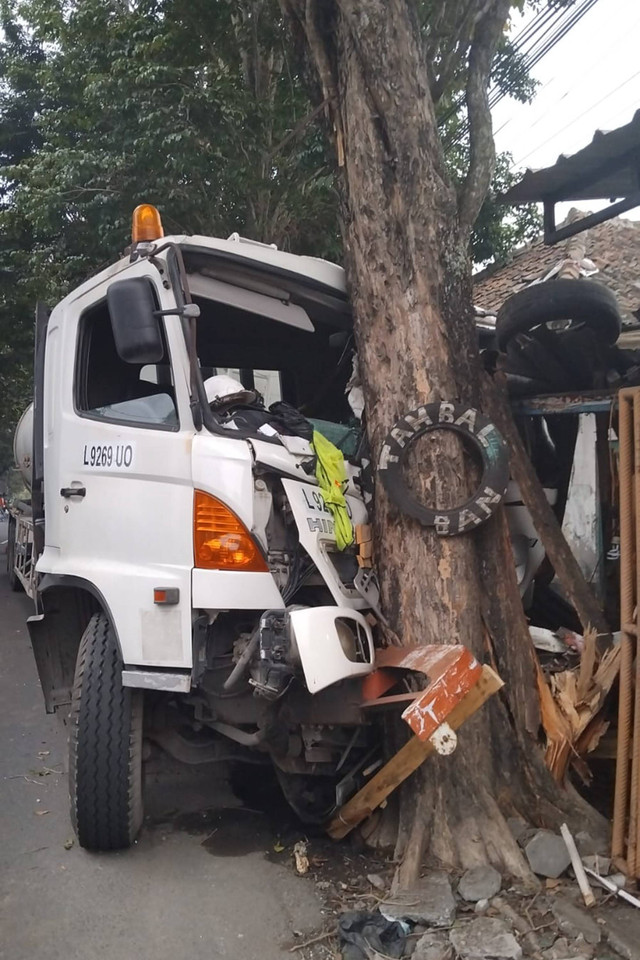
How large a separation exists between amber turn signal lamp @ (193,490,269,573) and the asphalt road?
53.1 inches

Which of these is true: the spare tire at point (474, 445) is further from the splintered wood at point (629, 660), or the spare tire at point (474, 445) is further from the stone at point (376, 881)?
the stone at point (376, 881)

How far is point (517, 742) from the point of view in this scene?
3.66m

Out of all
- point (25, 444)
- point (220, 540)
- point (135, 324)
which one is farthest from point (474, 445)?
point (25, 444)

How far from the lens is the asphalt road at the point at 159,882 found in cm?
306

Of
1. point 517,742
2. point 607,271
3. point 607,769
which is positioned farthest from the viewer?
point 607,271

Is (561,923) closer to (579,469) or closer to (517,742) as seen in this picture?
(517,742)

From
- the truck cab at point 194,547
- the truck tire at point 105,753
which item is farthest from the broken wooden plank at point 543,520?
the truck tire at point 105,753

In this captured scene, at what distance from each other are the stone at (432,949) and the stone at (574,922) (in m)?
0.44

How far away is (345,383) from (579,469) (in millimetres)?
1402

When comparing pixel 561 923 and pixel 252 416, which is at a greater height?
pixel 252 416

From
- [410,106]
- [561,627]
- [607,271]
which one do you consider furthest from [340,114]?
[607,271]

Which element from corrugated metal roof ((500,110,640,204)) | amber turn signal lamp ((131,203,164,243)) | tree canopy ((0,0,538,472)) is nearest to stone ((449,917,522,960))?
amber turn signal lamp ((131,203,164,243))

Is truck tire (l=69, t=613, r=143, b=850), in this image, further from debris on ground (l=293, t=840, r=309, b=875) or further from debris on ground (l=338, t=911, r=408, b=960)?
debris on ground (l=338, t=911, r=408, b=960)

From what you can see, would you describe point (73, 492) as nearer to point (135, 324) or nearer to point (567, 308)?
point (135, 324)
